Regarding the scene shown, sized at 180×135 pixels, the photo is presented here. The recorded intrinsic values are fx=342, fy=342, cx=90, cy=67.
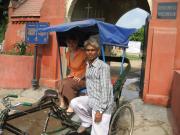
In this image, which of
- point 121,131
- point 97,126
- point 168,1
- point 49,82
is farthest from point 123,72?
point 49,82

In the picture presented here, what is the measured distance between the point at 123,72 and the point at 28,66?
16.5ft

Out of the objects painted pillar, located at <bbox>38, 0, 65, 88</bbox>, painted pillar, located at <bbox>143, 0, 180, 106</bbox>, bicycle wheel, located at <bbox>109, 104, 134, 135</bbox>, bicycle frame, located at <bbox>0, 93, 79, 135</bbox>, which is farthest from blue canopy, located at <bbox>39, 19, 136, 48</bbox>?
painted pillar, located at <bbox>38, 0, 65, 88</bbox>

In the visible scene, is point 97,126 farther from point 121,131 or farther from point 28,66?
point 28,66

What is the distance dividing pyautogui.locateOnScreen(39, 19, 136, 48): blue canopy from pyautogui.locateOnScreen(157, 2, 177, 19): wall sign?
1.95 metres

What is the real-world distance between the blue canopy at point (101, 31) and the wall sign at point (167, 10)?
195 centimetres

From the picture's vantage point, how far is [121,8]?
15.8 meters

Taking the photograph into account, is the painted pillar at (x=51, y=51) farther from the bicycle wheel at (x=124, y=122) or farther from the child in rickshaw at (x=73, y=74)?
the bicycle wheel at (x=124, y=122)

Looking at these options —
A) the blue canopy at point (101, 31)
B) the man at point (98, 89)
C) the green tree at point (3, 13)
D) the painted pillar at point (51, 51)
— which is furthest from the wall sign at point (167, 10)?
the green tree at point (3, 13)

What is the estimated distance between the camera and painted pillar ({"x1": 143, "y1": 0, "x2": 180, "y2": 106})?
25.9ft

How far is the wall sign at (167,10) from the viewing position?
7.88 m

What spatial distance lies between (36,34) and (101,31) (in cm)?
464

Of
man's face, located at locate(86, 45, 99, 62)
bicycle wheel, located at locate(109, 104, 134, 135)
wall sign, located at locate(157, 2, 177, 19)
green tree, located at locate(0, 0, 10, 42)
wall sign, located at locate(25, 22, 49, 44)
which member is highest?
green tree, located at locate(0, 0, 10, 42)

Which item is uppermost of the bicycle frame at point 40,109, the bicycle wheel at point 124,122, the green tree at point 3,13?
the green tree at point 3,13

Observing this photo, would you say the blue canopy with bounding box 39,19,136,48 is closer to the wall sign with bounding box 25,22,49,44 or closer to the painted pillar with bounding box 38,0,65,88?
the wall sign with bounding box 25,22,49,44
